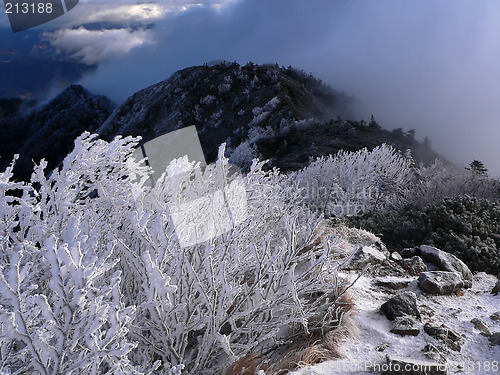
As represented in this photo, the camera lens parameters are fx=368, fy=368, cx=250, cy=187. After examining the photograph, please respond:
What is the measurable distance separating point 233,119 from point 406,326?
3310 cm

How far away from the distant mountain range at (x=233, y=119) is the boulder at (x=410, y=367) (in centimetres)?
1480

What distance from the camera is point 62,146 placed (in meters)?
54.2

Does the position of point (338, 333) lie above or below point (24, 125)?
below

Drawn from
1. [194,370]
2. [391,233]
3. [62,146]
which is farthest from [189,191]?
[62,146]

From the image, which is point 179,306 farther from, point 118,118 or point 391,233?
point 118,118

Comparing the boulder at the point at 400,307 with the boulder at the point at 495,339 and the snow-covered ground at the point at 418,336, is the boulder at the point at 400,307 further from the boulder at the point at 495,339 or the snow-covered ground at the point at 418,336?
the boulder at the point at 495,339

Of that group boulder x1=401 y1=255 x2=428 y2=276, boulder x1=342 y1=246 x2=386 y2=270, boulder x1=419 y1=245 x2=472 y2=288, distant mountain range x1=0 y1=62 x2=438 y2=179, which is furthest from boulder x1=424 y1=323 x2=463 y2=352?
distant mountain range x1=0 y1=62 x2=438 y2=179

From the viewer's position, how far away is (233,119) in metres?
35.1

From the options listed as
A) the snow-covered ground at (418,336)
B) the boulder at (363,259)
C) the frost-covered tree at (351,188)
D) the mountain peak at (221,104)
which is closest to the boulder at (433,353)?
the snow-covered ground at (418,336)

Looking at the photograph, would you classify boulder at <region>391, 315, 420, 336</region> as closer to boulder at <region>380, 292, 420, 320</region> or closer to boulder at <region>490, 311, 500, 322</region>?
boulder at <region>380, 292, 420, 320</region>

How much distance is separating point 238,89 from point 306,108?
24.3ft

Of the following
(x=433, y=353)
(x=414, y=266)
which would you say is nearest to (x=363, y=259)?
(x=414, y=266)

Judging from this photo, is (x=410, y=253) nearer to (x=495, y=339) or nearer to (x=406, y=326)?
(x=495, y=339)

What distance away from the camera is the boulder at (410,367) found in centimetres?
239
